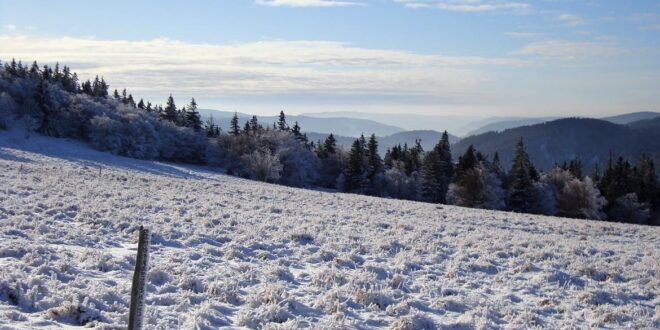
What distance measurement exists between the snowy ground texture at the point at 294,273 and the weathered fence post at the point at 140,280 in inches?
93.7

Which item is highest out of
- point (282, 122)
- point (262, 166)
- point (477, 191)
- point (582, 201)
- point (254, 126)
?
point (282, 122)

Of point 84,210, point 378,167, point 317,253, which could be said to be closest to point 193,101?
point 378,167

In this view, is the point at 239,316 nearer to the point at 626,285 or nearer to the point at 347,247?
the point at 347,247

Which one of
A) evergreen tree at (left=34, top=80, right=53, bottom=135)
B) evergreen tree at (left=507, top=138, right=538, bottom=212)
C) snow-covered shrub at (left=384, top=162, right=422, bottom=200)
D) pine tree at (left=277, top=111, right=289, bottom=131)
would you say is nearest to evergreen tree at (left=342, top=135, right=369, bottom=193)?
snow-covered shrub at (left=384, top=162, right=422, bottom=200)

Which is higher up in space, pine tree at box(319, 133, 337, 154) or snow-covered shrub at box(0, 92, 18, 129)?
snow-covered shrub at box(0, 92, 18, 129)

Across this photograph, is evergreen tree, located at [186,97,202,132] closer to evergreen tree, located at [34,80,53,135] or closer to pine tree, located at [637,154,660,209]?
evergreen tree, located at [34,80,53,135]

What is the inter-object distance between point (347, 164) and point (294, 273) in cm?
6569

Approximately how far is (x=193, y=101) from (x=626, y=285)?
85.1 metres

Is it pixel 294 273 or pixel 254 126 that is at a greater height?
pixel 254 126

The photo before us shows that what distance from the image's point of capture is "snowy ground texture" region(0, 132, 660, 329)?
772cm

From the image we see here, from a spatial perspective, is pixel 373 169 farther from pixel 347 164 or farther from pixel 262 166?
pixel 262 166

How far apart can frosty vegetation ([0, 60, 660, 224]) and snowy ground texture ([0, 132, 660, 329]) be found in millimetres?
46259

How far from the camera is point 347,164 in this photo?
76188 millimetres

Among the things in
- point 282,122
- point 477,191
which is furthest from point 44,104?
point 477,191
